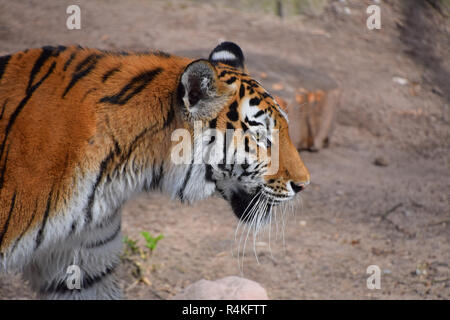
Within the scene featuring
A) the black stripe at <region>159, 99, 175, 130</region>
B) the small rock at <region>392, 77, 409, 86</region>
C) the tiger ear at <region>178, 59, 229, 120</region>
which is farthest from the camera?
the small rock at <region>392, 77, 409, 86</region>

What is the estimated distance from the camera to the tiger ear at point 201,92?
2104mm

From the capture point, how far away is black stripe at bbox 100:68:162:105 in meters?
2.24

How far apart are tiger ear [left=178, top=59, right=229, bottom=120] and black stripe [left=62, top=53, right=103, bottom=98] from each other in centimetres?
47

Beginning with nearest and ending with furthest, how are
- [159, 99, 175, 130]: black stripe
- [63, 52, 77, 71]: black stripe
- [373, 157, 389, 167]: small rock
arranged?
1. [159, 99, 175, 130]: black stripe
2. [63, 52, 77, 71]: black stripe
3. [373, 157, 389, 167]: small rock

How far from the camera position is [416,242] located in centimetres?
407

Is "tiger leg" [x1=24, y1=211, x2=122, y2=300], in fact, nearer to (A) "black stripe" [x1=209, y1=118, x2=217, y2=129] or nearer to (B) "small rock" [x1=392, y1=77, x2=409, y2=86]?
(A) "black stripe" [x1=209, y1=118, x2=217, y2=129]

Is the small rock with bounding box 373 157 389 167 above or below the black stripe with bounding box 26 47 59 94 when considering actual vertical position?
below

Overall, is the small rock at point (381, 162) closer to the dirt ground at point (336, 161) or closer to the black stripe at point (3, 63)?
the dirt ground at point (336, 161)

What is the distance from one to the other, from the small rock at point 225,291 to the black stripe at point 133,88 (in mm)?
1300

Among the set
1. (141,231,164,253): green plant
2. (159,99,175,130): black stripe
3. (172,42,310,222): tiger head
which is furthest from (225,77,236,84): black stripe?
(141,231,164,253): green plant

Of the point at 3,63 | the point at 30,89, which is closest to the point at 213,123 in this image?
the point at 30,89

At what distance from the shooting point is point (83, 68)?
2.34 meters

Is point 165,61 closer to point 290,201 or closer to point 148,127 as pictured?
point 148,127

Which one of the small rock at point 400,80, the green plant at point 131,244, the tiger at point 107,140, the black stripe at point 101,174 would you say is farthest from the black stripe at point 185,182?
the small rock at point 400,80
